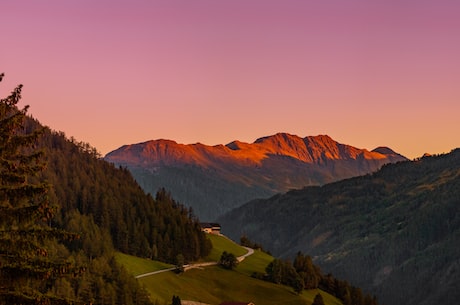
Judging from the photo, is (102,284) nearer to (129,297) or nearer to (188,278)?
(129,297)

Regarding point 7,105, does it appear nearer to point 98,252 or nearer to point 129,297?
point 129,297

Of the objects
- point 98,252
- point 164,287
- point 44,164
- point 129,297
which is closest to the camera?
point 44,164

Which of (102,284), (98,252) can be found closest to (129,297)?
(102,284)

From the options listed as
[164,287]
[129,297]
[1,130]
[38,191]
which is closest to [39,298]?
[38,191]

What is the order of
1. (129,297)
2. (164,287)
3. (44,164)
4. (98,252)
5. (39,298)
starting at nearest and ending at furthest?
1. (39,298)
2. (44,164)
3. (129,297)
4. (164,287)
5. (98,252)

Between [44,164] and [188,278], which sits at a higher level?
[44,164]

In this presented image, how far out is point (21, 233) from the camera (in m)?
25.8

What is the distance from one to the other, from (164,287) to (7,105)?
159m

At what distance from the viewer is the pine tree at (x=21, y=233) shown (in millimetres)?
25109

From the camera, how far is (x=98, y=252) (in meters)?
194

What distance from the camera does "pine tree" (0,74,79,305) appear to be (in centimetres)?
2511

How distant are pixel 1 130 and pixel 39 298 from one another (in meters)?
7.12

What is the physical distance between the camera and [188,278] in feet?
655

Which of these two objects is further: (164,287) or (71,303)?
(164,287)
